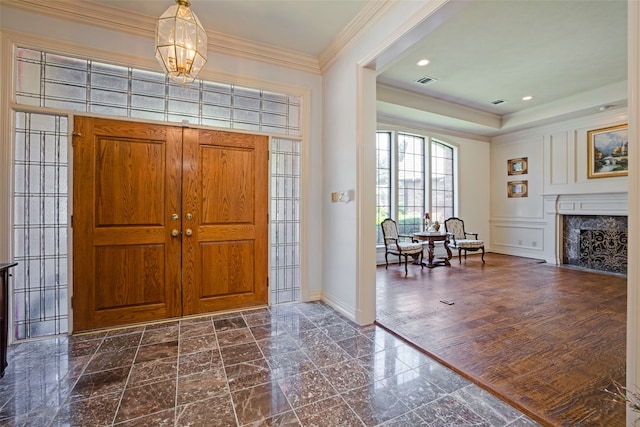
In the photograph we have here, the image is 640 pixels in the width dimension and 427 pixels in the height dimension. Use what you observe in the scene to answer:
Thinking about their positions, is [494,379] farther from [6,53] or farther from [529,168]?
[529,168]

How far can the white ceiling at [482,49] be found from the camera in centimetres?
286

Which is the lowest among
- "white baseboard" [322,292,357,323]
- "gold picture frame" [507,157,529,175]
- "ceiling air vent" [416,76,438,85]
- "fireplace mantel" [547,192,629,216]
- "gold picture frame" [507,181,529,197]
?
"white baseboard" [322,292,357,323]

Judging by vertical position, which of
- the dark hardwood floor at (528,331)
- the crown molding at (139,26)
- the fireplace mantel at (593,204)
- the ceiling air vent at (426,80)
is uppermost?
the ceiling air vent at (426,80)

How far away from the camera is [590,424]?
158 cm

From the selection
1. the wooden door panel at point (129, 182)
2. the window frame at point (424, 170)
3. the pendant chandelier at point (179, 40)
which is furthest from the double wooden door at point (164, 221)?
the window frame at point (424, 170)

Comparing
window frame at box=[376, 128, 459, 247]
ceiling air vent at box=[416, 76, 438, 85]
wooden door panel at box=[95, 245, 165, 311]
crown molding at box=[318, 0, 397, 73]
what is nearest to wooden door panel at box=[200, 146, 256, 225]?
wooden door panel at box=[95, 245, 165, 311]

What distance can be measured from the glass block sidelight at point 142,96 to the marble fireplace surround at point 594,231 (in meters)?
6.02

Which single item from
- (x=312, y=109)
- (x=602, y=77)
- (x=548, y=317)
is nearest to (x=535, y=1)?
(x=312, y=109)

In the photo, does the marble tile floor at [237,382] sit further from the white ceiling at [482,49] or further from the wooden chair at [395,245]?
the wooden chair at [395,245]

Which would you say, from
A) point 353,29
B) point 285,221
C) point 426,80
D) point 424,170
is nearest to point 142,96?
point 285,221

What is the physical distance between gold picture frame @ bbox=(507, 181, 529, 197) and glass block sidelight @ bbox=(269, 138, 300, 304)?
6.00 metres

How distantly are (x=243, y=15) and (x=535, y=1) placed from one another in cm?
296

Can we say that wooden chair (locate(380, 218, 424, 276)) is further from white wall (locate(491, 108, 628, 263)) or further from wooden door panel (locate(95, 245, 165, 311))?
wooden door panel (locate(95, 245, 165, 311))

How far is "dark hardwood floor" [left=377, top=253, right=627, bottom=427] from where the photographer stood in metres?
1.80
